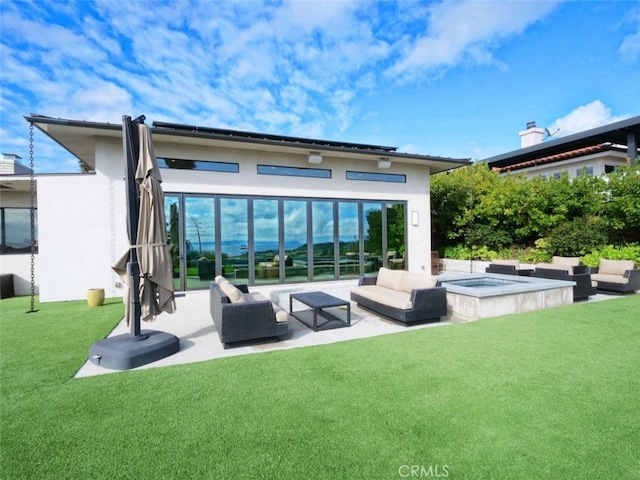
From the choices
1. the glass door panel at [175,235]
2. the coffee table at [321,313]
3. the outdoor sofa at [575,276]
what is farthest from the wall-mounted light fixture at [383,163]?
the glass door panel at [175,235]

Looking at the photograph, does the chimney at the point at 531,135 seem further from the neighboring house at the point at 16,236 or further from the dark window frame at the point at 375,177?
the neighboring house at the point at 16,236

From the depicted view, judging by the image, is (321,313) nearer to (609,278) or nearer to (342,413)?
(342,413)

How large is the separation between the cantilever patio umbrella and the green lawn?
0.58 metres

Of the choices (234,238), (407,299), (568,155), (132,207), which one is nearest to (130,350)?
(132,207)

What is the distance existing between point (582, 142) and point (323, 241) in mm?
15620

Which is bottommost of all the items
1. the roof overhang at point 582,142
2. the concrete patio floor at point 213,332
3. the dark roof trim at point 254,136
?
the concrete patio floor at point 213,332

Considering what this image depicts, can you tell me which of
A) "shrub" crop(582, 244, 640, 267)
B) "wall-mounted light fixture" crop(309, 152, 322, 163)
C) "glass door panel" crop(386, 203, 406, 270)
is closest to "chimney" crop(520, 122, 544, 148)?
"shrub" crop(582, 244, 640, 267)

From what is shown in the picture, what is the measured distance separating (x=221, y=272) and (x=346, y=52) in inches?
374

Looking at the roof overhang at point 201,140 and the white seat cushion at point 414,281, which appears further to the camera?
the roof overhang at point 201,140

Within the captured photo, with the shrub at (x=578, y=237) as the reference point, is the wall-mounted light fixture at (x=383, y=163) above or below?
above

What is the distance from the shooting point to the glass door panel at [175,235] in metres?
9.10

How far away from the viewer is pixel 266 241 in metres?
10.1

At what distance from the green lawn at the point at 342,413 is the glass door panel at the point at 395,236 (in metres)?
7.06

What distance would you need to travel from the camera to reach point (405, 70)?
14.2 m
